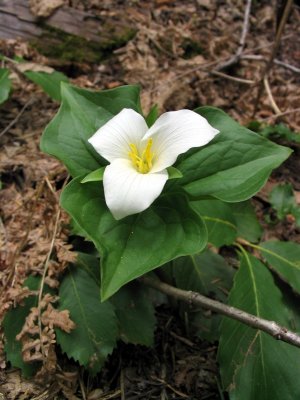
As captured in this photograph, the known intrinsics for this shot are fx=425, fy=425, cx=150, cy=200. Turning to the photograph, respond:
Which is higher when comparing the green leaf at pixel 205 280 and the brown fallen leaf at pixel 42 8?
the brown fallen leaf at pixel 42 8

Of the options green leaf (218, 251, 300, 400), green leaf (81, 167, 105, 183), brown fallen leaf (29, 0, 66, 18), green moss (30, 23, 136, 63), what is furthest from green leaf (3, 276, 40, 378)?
brown fallen leaf (29, 0, 66, 18)

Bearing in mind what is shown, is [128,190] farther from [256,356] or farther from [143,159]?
[256,356]

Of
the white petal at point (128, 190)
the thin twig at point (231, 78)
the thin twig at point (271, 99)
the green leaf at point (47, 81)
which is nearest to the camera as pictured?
the white petal at point (128, 190)

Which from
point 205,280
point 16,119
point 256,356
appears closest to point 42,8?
point 16,119

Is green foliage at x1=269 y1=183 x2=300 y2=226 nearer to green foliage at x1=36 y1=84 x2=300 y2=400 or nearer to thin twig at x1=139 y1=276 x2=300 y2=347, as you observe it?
green foliage at x1=36 y1=84 x2=300 y2=400

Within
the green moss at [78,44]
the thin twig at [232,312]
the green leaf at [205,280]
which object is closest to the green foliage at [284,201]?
the green leaf at [205,280]

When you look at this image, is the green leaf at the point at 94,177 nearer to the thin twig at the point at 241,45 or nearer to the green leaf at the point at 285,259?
the green leaf at the point at 285,259
